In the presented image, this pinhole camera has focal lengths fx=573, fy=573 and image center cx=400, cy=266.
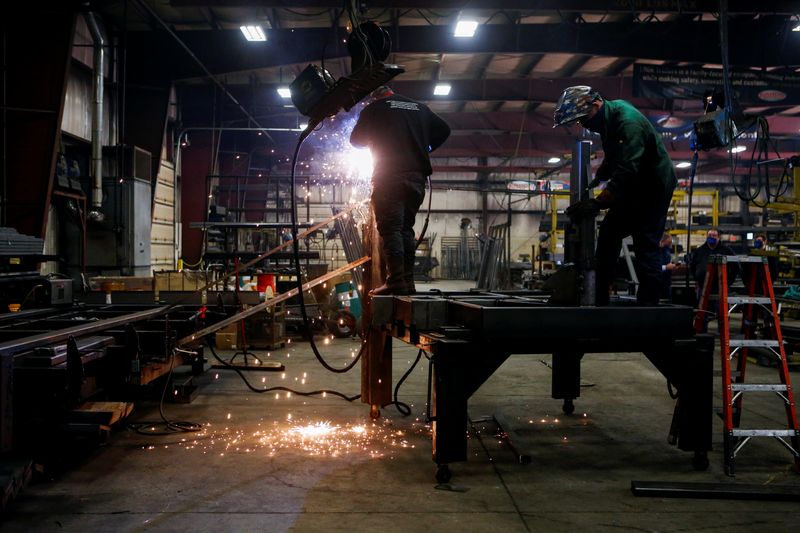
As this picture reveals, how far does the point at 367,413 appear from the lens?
5031 mm

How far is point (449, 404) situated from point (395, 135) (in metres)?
2.21

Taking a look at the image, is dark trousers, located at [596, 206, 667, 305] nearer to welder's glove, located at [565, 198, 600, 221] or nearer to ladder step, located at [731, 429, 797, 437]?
welder's glove, located at [565, 198, 600, 221]

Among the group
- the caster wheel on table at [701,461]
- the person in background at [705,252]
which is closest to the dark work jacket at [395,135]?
the caster wheel on table at [701,461]

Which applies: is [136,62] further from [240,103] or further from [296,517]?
[296,517]

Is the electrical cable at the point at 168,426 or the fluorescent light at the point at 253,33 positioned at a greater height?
the fluorescent light at the point at 253,33

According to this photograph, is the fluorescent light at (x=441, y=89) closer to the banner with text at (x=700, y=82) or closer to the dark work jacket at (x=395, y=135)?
the banner with text at (x=700, y=82)

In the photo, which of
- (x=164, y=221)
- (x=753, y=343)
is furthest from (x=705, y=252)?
(x=164, y=221)

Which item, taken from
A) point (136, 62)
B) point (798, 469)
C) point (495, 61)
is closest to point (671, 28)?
A: point (495, 61)

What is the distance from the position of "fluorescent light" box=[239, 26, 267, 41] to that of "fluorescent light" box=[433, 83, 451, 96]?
471 centimetres

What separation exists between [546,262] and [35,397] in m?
13.7

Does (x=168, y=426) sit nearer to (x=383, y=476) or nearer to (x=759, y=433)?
(x=383, y=476)

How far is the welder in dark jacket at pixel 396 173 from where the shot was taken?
4484 mm

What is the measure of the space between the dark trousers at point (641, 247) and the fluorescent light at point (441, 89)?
36.6ft

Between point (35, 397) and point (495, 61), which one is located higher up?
point (495, 61)
